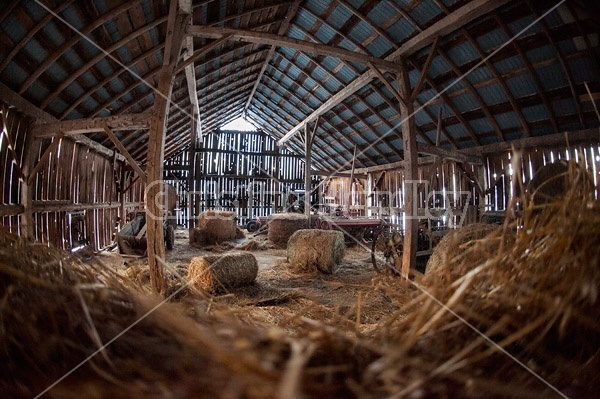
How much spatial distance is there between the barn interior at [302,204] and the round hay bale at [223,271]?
0.11 ft

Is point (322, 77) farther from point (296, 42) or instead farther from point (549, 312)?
Result: point (549, 312)

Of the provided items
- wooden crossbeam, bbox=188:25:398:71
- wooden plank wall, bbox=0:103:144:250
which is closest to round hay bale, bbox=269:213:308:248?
wooden plank wall, bbox=0:103:144:250

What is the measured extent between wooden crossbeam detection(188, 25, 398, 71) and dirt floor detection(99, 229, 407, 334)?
3671 millimetres

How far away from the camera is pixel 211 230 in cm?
927

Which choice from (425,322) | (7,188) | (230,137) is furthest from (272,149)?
(425,322)

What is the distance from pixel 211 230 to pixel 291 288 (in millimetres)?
5354

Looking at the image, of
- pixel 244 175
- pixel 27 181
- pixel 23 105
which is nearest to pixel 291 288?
pixel 27 181

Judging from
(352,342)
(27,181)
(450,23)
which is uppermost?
(450,23)

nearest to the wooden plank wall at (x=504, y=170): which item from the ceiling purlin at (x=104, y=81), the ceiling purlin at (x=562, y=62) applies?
the ceiling purlin at (x=562, y=62)

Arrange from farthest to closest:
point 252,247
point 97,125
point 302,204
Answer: point 302,204, point 252,247, point 97,125

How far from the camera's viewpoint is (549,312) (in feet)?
1.95

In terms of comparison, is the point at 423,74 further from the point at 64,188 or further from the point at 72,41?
the point at 64,188

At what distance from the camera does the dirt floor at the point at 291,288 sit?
324cm

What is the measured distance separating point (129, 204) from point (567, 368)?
12.9 m
